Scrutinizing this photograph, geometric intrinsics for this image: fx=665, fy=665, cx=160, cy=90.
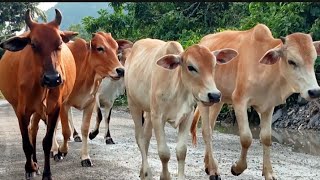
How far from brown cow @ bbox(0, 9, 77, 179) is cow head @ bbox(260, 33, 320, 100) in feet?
7.02

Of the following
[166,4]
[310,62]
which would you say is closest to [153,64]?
[310,62]

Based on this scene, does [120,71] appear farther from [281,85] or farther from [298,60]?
[298,60]

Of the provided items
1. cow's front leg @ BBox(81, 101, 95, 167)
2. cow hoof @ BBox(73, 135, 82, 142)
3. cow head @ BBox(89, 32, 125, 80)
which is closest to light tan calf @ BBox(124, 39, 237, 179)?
cow's front leg @ BBox(81, 101, 95, 167)

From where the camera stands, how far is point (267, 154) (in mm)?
7219

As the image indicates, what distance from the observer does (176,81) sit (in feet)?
20.7

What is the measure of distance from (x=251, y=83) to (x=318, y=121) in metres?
7.82

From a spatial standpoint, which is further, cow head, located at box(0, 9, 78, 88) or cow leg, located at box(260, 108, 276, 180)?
cow leg, located at box(260, 108, 276, 180)

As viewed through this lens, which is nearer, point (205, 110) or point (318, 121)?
point (205, 110)

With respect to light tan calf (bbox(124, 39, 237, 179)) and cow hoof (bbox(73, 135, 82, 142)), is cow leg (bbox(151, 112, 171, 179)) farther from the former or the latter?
cow hoof (bbox(73, 135, 82, 142))

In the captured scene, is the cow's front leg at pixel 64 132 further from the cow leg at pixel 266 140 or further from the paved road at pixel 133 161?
the cow leg at pixel 266 140

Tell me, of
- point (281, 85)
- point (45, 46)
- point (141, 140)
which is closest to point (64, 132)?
point (141, 140)

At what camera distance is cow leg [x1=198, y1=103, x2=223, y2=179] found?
7.21m

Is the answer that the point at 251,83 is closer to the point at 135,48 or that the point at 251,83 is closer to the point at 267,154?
the point at 267,154

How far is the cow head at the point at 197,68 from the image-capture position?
6.00 metres
